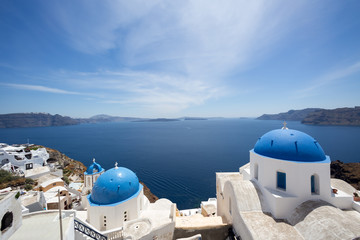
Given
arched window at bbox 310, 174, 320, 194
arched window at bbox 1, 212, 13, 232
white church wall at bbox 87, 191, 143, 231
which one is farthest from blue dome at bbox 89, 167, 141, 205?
arched window at bbox 310, 174, 320, 194

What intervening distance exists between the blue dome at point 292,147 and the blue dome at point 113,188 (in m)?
10.1

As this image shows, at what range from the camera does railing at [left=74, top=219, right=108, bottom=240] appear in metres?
8.40

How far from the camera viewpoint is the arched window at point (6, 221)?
19.0 ft

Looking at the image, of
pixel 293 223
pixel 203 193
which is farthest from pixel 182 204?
pixel 293 223

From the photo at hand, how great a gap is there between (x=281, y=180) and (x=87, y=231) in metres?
11.7

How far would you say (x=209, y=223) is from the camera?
36.9 ft

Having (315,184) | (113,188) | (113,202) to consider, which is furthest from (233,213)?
(113,188)

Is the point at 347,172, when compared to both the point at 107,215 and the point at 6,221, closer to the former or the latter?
the point at 107,215

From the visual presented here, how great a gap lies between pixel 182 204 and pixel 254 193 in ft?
62.9

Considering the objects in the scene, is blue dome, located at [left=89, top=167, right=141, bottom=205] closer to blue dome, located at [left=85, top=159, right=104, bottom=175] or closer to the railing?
the railing

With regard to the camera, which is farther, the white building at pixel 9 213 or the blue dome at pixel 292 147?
the blue dome at pixel 292 147

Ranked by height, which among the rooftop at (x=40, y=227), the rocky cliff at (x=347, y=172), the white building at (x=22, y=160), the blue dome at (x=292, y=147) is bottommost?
the rocky cliff at (x=347, y=172)

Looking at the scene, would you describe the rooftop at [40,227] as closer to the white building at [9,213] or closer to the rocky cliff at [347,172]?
the white building at [9,213]

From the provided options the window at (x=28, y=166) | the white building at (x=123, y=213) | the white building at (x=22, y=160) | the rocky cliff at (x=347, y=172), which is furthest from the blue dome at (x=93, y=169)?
the rocky cliff at (x=347, y=172)
